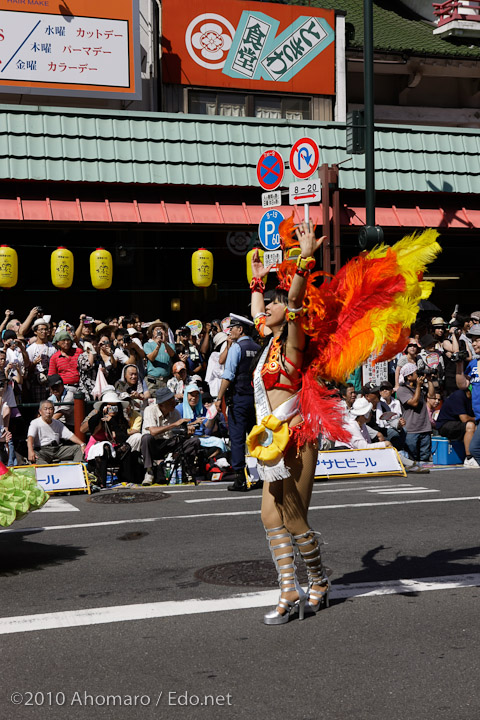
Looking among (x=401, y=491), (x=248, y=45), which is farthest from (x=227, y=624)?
(x=248, y=45)

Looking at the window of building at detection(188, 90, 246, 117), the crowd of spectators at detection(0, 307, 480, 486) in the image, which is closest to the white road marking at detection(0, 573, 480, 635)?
the crowd of spectators at detection(0, 307, 480, 486)

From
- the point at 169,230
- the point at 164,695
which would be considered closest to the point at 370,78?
the point at 169,230

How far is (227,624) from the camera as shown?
5.84 m

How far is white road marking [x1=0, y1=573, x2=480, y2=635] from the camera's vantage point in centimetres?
596

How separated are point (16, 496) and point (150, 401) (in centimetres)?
670

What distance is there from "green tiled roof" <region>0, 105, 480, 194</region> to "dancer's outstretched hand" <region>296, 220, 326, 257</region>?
13.4m

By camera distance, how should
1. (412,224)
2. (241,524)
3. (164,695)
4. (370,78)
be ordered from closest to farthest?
(164,695) < (241,524) < (370,78) < (412,224)

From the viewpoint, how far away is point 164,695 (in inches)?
185

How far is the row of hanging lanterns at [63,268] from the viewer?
17359 mm

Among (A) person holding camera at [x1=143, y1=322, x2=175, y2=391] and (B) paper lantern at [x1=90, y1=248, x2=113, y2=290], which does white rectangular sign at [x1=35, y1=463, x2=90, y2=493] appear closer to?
(A) person holding camera at [x1=143, y1=322, x2=175, y2=391]

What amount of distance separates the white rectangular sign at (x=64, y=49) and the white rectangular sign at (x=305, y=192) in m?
8.15

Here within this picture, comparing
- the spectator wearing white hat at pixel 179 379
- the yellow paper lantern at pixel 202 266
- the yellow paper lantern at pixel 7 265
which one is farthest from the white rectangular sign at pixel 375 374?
the yellow paper lantern at pixel 7 265

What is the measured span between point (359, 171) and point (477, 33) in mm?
8472

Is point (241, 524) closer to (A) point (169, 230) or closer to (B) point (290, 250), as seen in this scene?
(B) point (290, 250)
